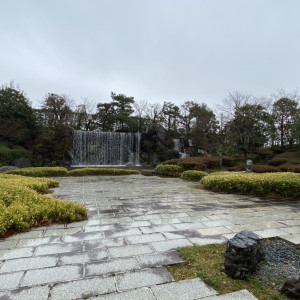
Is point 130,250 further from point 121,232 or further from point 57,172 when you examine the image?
point 57,172

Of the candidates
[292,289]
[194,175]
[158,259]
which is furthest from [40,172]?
[292,289]

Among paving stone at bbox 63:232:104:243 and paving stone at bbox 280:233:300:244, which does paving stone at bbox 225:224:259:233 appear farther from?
paving stone at bbox 63:232:104:243

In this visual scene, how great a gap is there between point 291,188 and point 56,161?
18729 mm

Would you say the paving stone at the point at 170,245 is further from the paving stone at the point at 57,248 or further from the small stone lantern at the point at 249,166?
the small stone lantern at the point at 249,166

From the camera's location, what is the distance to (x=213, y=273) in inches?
76.0

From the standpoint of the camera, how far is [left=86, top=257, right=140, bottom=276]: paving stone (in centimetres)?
194

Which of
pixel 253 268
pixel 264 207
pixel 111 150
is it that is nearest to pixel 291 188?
pixel 264 207

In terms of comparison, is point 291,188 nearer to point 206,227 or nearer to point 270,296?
point 206,227

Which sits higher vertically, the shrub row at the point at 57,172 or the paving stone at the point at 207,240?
the shrub row at the point at 57,172

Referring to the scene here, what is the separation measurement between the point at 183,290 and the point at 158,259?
0.54 m

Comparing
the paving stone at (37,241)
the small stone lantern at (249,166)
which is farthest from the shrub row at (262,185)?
the paving stone at (37,241)

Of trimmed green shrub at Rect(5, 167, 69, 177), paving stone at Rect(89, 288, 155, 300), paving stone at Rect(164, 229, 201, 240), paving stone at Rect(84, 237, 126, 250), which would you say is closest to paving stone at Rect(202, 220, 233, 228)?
paving stone at Rect(164, 229, 201, 240)

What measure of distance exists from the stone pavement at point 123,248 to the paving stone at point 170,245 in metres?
0.01

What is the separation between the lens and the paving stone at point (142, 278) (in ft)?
5.70
